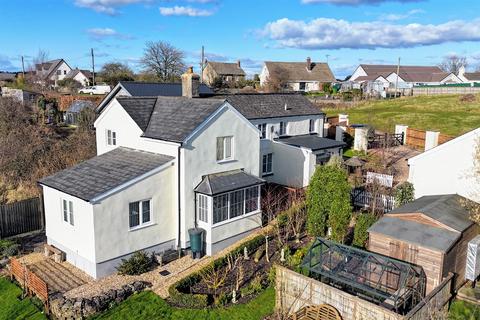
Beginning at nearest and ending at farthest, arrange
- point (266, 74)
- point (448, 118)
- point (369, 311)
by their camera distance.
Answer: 1. point (369, 311)
2. point (448, 118)
3. point (266, 74)

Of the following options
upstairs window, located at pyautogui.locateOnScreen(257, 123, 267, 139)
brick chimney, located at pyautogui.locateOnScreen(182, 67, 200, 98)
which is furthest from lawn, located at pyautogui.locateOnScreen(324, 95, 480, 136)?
brick chimney, located at pyautogui.locateOnScreen(182, 67, 200, 98)

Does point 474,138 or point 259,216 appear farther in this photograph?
point 259,216

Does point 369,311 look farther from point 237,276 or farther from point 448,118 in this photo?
point 448,118

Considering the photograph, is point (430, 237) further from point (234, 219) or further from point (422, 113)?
point (422, 113)

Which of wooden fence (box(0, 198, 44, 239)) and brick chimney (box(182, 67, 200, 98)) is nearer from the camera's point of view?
wooden fence (box(0, 198, 44, 239))

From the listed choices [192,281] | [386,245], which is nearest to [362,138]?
[386,245]

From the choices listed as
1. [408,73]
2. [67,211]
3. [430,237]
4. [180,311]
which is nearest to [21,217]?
[67,211]

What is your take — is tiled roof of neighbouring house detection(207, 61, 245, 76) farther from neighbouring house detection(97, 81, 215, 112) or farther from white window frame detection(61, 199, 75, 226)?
white window frame detection(61, 199, 75, 226)
